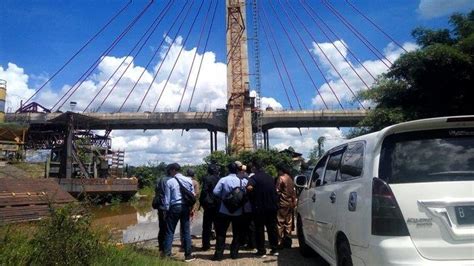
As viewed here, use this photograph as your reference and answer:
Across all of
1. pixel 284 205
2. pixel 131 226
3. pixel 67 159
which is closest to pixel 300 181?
→ pixel 284 205

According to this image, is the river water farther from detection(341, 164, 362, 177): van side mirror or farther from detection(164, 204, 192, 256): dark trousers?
detection(341, 164, 362, 177): van side mirror

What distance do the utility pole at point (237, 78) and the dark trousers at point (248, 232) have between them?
51993 mm

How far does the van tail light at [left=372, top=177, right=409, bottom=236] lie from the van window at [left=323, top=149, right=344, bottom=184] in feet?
5.20

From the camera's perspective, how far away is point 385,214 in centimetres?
365

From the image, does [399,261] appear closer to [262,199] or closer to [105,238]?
[105,238]

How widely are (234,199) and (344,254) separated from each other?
3393 millimetres

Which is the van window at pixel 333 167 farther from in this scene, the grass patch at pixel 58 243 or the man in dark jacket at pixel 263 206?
the grass patch at pixel 58 243

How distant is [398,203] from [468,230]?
0.53 m

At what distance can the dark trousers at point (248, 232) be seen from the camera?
27.2 feet

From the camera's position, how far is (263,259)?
7.81 meters

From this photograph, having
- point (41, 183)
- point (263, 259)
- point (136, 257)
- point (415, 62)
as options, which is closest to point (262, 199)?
point (263, 259)

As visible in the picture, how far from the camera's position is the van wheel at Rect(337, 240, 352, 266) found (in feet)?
14.5

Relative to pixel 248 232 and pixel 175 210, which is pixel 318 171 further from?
pixel 248 232

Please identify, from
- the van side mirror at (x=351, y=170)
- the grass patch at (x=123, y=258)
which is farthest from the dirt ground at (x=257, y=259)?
the van side mirror at (x=351, y=170)
